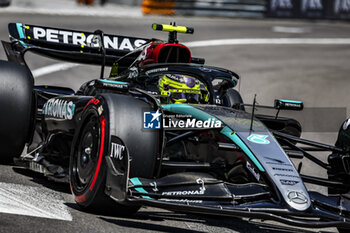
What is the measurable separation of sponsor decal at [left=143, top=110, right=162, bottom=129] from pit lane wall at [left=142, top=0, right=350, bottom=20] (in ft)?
71.0

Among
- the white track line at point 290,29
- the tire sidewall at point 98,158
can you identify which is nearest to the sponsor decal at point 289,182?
the tire sidewall at point 98,158

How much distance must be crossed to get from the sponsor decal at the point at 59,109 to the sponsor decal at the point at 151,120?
1.39m

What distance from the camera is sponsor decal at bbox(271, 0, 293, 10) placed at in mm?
28658

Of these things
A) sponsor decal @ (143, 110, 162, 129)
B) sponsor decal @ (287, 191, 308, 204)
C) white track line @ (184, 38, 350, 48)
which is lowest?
white track line @ (184, 38, 350, 48)

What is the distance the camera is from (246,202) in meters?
5.43

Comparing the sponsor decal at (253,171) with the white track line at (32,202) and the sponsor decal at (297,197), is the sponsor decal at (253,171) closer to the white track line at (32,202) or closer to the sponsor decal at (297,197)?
the sponsor decal at (297,197)

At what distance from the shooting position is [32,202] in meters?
5.75

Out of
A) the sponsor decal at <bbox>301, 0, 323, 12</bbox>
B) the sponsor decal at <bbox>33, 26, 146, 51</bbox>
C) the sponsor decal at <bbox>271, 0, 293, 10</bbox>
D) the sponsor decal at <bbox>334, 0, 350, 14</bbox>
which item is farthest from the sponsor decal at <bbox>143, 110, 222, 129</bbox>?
the sponsor decal at <bbox>334, 0, 350, 14</bbox>

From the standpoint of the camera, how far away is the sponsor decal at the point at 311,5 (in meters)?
29.2

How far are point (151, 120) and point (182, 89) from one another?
1406mm

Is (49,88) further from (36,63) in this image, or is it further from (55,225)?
(36,63)

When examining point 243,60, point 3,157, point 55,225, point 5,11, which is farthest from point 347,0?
point 55,225

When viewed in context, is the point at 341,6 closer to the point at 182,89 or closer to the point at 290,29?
the point at 290,29

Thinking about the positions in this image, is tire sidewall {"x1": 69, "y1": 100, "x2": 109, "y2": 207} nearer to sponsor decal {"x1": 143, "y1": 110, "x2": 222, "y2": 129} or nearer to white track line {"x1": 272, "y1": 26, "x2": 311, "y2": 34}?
sponsor decal {"x1": 143, "y1": 110, "x2": 222, "y2": 129}
